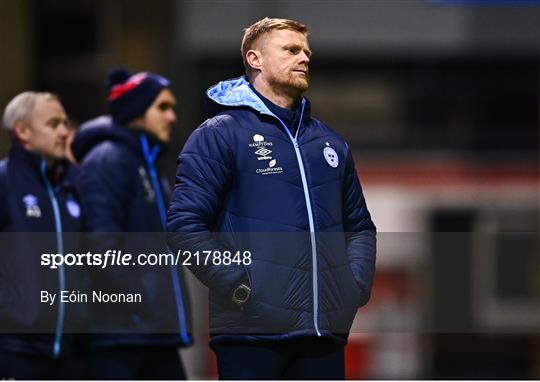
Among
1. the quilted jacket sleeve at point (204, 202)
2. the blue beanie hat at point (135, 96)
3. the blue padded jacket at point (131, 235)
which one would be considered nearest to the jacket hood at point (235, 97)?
the quilted jacket sleeve at point (204, 202)

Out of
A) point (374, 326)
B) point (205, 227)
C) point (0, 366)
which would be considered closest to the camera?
point (205, 227)

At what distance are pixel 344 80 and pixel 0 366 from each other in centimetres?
831

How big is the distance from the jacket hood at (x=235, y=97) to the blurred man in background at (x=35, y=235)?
4.27 ft

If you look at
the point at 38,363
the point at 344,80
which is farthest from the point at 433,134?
the point at 38,363

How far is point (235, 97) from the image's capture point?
5.77 meters

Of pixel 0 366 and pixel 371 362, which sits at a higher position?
pixel 0 366

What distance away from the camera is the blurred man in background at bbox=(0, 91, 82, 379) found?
6805mm

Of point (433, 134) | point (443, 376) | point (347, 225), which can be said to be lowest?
point (443, 376)

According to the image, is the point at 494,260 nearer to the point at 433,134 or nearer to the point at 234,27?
the point at 433,134

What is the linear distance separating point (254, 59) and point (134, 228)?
60.6 inches

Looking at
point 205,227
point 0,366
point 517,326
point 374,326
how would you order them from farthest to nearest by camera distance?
point 517,326
point 374,326
point 0,366
point 205,227

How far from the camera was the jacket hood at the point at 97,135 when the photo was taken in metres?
7.30

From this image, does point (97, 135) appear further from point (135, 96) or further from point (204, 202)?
point (204, 202)

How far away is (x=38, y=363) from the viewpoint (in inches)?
274
